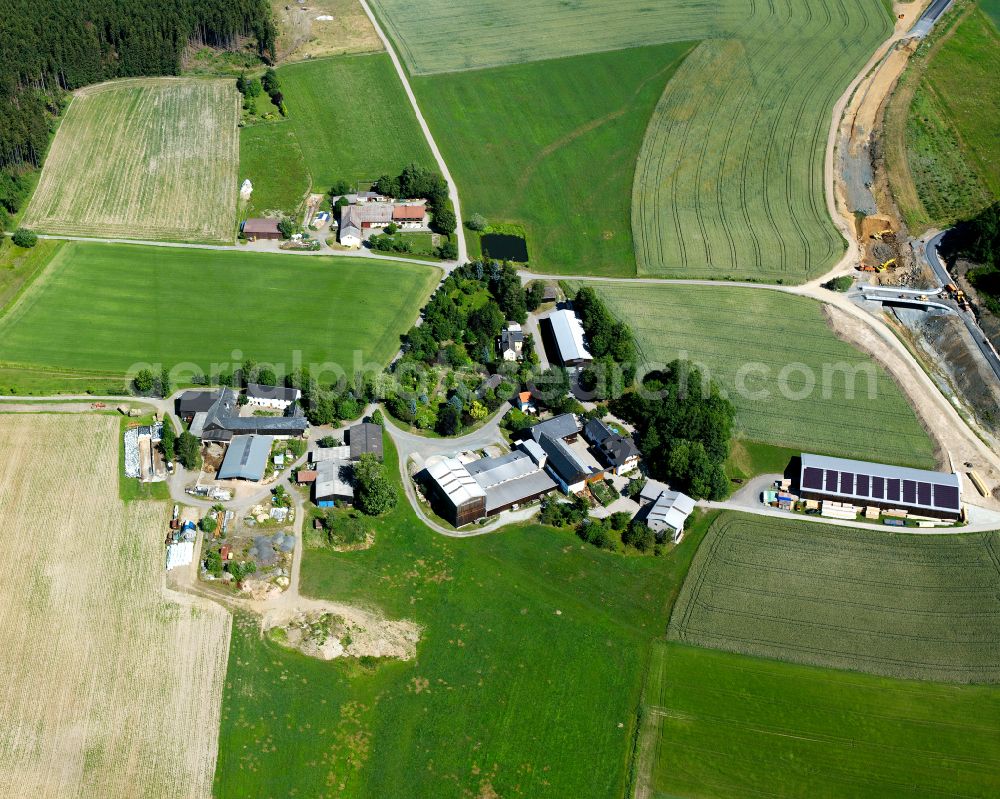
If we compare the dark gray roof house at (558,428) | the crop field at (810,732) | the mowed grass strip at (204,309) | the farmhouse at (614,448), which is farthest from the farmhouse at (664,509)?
the mowed grass strip at (204,309)

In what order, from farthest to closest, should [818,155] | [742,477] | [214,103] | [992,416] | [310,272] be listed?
[214,103] → [818,155] → [310,272] → [992,416] → [742,477]

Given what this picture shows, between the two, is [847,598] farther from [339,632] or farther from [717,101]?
[717,101]

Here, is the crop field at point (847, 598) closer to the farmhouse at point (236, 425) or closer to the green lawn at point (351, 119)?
the farmhouse at point (236, 425)

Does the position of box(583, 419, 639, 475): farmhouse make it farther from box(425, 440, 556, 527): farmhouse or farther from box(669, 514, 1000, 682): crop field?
box(669, 514, 1000, 682): crop field

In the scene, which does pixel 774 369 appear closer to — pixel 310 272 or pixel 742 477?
pixel 742 477

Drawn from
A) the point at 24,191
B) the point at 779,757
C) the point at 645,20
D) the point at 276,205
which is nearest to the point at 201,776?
the point at 779,757

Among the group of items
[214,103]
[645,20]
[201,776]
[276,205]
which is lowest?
[201,776]

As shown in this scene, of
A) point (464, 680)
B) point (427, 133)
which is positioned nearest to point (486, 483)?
point (464, 680)
